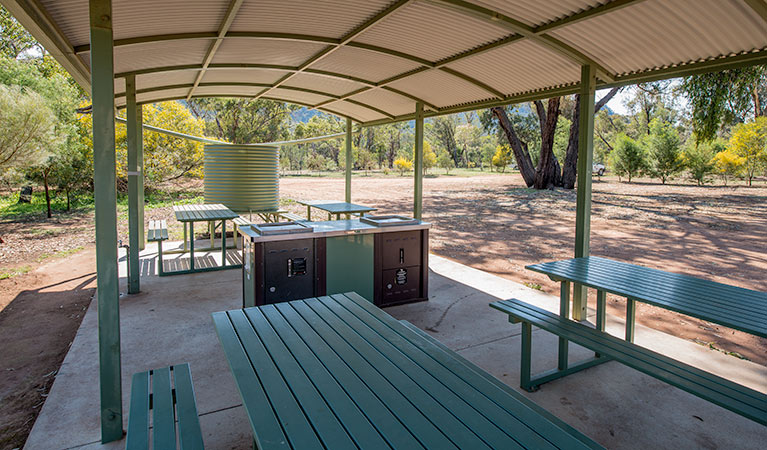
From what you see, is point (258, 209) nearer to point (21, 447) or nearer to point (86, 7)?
point (86, 7)

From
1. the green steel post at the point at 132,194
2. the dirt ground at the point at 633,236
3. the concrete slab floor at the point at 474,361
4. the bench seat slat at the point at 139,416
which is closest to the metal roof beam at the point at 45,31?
the green steel post at the point at 132,194

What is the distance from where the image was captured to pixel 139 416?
206 cm

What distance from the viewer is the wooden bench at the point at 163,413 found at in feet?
5.96

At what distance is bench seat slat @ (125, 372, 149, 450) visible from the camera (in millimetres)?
1817

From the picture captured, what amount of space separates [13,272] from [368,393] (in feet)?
26.8

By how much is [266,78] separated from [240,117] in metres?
29.1

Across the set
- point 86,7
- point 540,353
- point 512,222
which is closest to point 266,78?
point 86,7

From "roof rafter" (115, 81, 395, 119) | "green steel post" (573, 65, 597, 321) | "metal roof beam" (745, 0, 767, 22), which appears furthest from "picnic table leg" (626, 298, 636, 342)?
"roof rafter" (115, 81, 395, 119)

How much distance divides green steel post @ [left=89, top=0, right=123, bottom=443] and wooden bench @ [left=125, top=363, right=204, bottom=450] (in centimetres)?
49

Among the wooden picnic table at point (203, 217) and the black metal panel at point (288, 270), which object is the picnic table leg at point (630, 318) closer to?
the black metal panel at point (288, 270)

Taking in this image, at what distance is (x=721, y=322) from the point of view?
2.53 meters

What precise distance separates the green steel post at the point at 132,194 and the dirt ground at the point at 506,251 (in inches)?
27.5

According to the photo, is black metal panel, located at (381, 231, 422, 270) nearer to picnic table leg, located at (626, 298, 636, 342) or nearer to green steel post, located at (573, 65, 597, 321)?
green steel post, located at (573, 65, 597, 321)

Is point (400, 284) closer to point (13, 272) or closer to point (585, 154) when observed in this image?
point (585, 154)
